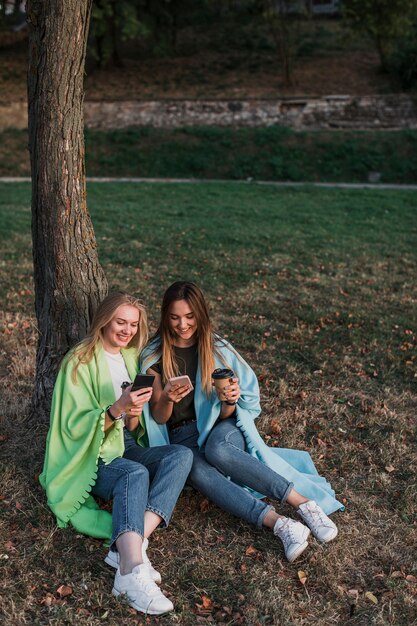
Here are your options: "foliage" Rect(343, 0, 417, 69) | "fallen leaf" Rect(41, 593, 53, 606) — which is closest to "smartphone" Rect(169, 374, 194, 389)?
"fallen leaf" Rect(41, 593, 53, 606)

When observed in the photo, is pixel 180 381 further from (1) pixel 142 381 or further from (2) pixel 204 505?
(2) pixel 204 505

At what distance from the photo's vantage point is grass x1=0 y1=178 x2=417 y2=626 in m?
3.41

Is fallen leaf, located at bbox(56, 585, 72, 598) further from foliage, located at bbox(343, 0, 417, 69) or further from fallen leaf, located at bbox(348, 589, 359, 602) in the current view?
foliage, located at bbox(343, 0, 417, 69)

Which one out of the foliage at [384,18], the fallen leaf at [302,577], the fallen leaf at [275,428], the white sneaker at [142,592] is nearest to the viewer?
the white sneaker at [142,592]

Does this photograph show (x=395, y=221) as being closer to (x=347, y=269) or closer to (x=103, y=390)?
(x=347, y=269)

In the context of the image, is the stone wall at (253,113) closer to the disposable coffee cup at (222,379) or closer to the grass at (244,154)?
the grass at (244,154)

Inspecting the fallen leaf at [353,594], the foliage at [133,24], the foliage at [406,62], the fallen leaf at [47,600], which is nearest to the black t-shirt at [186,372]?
the fallen leaf at [47,600]

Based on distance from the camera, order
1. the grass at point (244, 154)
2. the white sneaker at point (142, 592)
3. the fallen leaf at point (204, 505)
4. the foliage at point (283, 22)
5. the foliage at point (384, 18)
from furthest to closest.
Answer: the foliage at point (283, 22)
the foliage at point (384, 18)
the grass at point (244, 154)
the fallen leaf at point (204, 505)
the white sneaker at point (142, 592)

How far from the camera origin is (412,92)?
2300cm

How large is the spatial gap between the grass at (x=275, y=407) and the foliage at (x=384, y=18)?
13.8 m


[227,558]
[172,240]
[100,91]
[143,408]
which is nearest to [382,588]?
[227,558]

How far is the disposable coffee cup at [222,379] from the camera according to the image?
388 centimetres

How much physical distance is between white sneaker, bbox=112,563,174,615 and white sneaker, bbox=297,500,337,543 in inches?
38.9

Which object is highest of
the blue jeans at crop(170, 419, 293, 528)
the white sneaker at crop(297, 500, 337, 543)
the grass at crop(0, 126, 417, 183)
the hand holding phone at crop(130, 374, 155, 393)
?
the hand holding phone at crop(130, 374, 155, 393)
